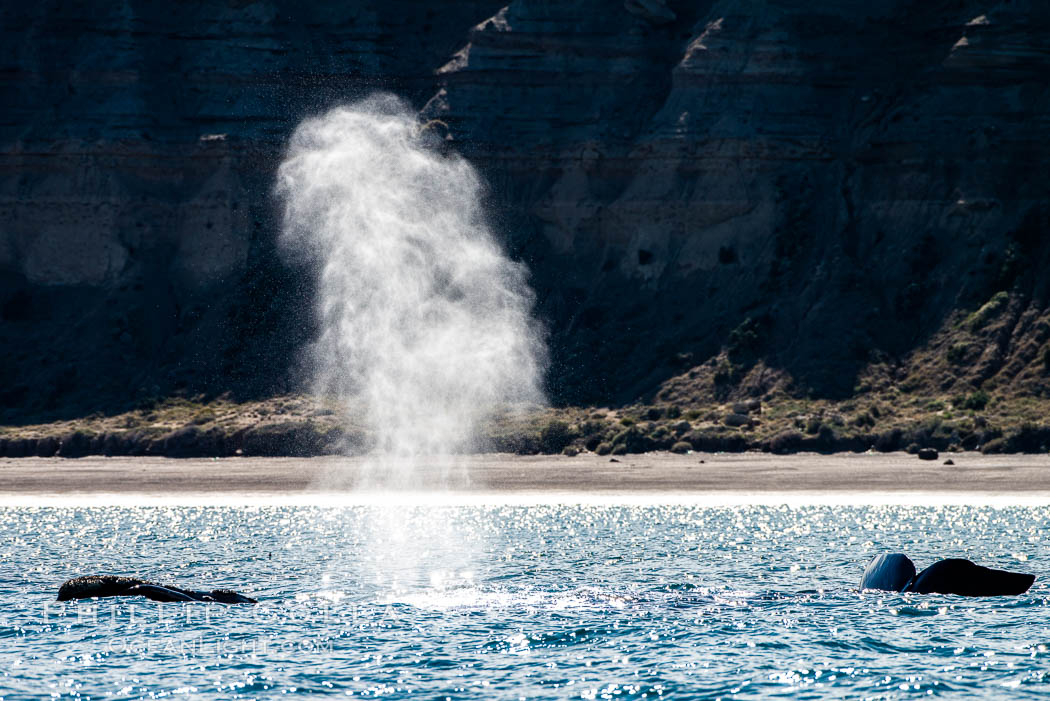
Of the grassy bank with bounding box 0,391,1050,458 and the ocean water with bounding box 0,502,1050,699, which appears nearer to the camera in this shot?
the ocean water with bounding box 0,502,1050,699

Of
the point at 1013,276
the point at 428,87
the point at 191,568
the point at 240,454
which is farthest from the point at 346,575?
the point at 428,87

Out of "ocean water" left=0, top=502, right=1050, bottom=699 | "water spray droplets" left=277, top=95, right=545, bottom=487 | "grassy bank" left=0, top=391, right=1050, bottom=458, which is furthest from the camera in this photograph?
"water spray droplets" left=277, top=95, right=545, bottom=487

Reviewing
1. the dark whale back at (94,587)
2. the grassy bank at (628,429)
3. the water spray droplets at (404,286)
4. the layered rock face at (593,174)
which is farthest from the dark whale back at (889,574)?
the layered rock face at (593,174)

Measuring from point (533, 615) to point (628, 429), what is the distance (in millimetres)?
32583

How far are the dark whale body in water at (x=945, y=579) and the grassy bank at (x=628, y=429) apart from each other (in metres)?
24.7

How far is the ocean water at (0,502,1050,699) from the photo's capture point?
22.9m

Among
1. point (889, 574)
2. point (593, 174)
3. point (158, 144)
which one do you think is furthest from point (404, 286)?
point (889, 574)

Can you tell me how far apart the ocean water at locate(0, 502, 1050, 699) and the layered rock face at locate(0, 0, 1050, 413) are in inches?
930

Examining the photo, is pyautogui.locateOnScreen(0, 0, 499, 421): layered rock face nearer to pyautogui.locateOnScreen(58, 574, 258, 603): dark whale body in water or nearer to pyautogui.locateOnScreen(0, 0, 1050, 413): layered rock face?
pyautogui.locateOnScreen(0, 0, 1050, 413): layered rock face

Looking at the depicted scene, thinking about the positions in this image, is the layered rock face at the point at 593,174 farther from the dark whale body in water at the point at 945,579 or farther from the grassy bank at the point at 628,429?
the dark whale body in water at the point at 945,579

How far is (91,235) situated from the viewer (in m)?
79.1

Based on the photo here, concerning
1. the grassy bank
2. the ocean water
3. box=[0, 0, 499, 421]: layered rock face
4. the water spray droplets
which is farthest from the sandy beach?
box=[0, 0, 499, 421]: layered rock face

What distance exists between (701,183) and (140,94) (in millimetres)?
27266

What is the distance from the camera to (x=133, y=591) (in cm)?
3006
